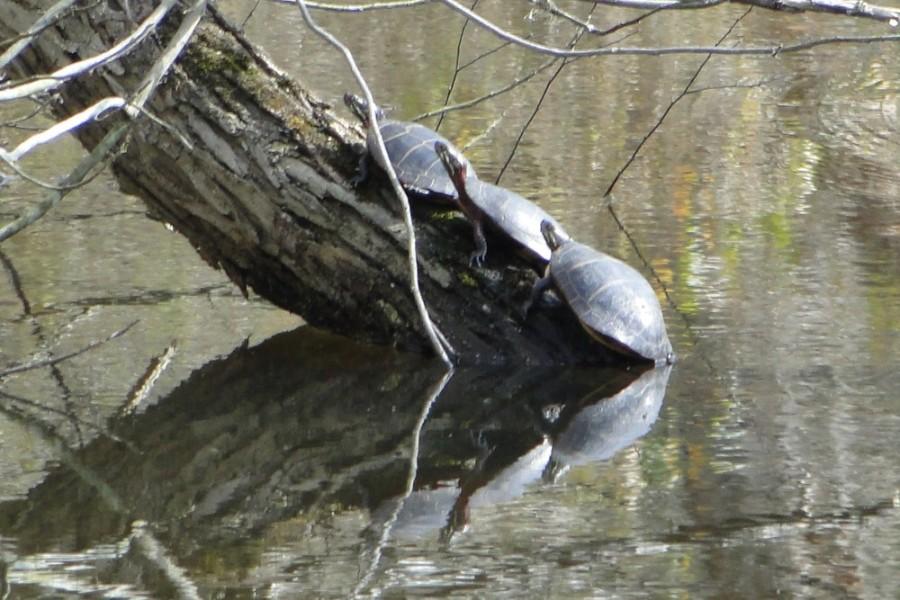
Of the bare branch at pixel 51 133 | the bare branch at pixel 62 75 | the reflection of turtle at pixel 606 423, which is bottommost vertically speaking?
the reflection of turtle at pixel 606 423

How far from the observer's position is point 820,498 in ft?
10.6

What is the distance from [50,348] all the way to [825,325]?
2330 mm

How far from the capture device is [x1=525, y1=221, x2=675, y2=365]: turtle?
4.15 meters

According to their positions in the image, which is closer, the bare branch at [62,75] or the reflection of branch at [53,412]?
the bare branch at [62,75]

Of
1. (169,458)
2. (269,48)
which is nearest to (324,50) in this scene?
(269,48)

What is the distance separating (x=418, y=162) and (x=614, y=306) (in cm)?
90

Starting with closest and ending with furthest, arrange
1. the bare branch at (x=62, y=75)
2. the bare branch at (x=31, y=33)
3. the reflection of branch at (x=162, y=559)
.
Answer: the reflection of branch at (x=162, y=559) < the bare branch at (x=62, y=75) < the bare branch at (x=31, y=33)

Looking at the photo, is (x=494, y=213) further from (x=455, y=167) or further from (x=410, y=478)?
(x=410, y=478)

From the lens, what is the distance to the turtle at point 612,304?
415cm

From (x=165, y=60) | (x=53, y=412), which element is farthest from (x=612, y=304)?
(x=53, y=412)

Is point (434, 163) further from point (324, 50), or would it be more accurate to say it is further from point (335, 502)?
point (324, 50)

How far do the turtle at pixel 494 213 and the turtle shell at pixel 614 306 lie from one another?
177 millimetres

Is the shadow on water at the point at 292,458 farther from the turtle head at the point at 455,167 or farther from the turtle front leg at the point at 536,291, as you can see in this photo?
the turtle head at the point at 455,167

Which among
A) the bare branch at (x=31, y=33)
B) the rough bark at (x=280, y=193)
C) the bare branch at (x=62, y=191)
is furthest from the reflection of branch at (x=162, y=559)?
the rough bark at (x=280, y=193)
